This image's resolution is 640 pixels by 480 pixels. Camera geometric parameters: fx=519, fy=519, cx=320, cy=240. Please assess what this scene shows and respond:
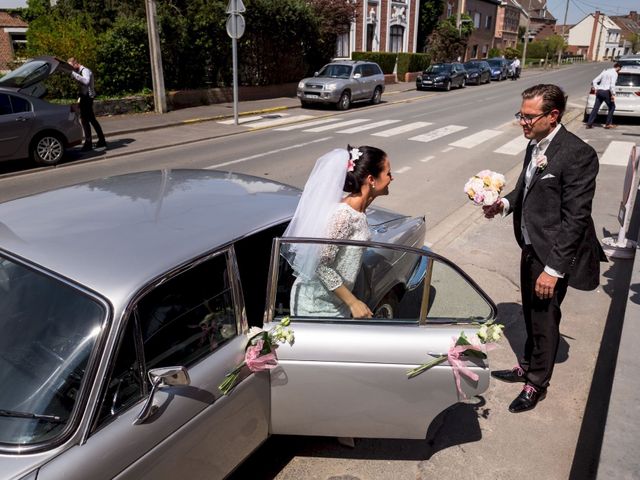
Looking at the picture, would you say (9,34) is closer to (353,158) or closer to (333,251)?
(353,158)

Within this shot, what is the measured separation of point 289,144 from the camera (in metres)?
12.8

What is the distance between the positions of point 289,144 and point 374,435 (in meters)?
10.7

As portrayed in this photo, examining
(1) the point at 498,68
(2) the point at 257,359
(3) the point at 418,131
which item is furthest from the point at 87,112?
(1) the point at 498,68

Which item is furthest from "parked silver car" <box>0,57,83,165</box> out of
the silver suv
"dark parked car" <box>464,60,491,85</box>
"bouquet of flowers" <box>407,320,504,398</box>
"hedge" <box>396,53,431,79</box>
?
"dark parked car" <box>464,60,491,85</box>

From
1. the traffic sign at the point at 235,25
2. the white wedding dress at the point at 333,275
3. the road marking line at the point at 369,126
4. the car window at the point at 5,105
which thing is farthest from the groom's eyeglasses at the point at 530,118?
the traffic sign at the point at 235,25

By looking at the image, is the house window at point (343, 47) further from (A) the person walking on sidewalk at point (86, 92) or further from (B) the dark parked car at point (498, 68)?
(A) the person walking on sidewalk at point (86, 92)

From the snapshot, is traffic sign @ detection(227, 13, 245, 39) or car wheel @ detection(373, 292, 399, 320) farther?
traffic sign @ detection(227, 13, 245, 39)

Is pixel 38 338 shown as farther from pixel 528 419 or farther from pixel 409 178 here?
pixel 409 178

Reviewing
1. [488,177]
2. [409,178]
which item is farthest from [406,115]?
[488,177]

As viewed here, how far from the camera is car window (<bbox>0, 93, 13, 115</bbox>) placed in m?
9.41

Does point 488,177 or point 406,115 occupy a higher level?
point 488,177

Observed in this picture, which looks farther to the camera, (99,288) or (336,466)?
(336,466)

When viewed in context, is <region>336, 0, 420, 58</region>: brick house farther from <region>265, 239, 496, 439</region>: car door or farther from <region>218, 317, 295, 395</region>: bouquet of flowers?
<region>218, 317, 295, 395</region>: bouquet of flowers

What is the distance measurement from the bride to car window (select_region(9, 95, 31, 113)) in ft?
29.2
